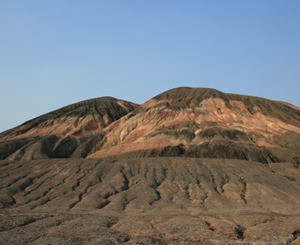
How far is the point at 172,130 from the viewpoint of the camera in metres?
69.3

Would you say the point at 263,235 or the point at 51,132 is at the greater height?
the point at 51,132

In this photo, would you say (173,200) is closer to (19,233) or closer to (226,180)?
(226,180)

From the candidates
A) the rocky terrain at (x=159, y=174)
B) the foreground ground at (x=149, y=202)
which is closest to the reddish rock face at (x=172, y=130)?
the rocky terrain at (x=159, y=174)

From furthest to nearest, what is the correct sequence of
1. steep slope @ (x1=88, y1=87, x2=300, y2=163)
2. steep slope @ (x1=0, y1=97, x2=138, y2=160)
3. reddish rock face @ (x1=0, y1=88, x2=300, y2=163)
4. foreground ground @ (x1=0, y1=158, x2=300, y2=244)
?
1. steep slope @ (x1=0, y1=97, x2=138, y2=160)
2. reddish rock face @ (x1=0, y1=88, x2=300, y2=163)
3. steep slope @ (x1=88, y1=87, x2=300, y2=163)
4. foreground ground @ (x1=0, y1=158, x2=300, y2=244)

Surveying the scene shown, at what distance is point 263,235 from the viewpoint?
88.2ft

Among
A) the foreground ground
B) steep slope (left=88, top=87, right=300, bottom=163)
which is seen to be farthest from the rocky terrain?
steep slope (left=88, top=87, right=300, bottom=163)

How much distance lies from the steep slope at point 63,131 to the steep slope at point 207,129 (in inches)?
276

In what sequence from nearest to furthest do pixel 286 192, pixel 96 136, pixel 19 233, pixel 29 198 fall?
pixel 19 233 < pixel 29 198 < pixel 286 192 < pixel 96 136

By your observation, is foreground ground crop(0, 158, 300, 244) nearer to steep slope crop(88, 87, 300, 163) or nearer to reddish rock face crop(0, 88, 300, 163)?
steep slope crop(88, 87, 300, 163)

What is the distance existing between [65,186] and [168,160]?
16.8 m

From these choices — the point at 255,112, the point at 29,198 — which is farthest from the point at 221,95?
the point at 29,198

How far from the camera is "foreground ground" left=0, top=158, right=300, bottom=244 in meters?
25.9

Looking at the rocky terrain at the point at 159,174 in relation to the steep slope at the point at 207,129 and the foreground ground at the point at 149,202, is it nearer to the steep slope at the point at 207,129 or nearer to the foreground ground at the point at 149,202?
the foreground ground at the point at 149,202

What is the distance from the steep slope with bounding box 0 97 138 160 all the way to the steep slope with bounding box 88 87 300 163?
702 cm
